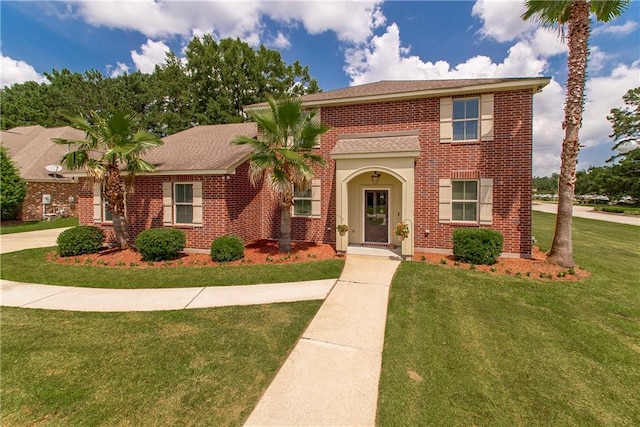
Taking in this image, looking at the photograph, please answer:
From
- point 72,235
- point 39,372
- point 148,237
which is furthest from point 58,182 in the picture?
point 39,372

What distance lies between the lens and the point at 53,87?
108 ft

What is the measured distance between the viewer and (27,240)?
1249cm

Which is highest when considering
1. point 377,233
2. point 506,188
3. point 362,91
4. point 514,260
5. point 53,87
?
point 53,87

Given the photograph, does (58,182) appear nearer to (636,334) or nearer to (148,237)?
(148,237)

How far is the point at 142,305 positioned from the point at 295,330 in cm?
355

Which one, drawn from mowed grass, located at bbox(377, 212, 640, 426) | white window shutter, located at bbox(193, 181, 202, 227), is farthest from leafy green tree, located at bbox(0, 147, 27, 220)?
mowed grass, located at bbox(377, 212, 640, 426)

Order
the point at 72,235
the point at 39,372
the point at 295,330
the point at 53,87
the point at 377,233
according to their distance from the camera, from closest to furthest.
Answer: the point at 39,372 < the point at 295,330 < the point at 72,235 < the point at 377,233 < the point at 53,87

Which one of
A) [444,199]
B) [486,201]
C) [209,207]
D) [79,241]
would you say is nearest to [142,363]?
[209,207]

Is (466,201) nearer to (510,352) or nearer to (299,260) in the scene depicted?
(299,260)

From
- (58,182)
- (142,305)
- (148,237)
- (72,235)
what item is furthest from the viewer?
(58,182)

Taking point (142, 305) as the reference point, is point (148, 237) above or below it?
above

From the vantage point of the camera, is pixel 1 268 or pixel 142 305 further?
pixel 1 268

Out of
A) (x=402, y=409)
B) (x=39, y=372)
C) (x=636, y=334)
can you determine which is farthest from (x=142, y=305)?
(x=636, y=334)

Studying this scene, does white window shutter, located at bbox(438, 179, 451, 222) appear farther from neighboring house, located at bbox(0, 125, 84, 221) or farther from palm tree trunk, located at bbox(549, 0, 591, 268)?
neighboring house, located at bbox(0, 125, 84, 221)
